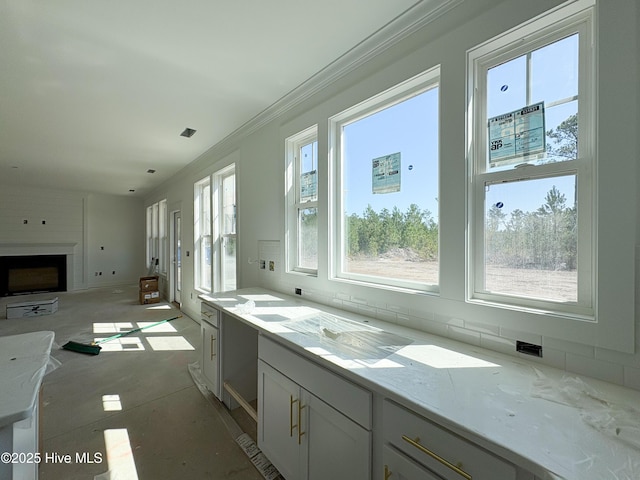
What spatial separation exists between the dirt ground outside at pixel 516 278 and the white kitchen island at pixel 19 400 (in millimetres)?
1802

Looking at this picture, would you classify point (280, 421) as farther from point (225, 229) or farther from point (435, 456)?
point (225, 229)

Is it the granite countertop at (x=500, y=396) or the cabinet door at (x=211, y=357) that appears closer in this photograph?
the granite countertop at (x=500, y=396)

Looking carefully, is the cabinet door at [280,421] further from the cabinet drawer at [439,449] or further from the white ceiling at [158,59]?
the white ceiling at [158,59]

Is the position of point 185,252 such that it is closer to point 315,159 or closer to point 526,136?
point 315,159

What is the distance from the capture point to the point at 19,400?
92 cm

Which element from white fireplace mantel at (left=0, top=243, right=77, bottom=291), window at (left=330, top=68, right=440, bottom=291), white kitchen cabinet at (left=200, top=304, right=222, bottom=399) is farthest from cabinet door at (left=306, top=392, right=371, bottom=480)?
white fireplace mantel at (left=0, top=243, right=77, bottom=291)

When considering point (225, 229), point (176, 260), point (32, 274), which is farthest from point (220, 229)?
point (32, 274)

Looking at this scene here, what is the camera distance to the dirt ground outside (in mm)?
1216

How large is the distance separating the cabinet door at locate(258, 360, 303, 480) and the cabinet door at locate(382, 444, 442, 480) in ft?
1.75

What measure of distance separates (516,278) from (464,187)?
512mm

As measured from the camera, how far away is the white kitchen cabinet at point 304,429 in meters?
1.18

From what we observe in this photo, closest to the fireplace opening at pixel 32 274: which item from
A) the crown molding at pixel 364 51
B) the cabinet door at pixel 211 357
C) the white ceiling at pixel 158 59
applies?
the white ceiling at pixel 158 59

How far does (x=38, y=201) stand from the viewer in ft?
23.4

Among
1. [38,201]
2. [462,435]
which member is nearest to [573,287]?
[462,435]
